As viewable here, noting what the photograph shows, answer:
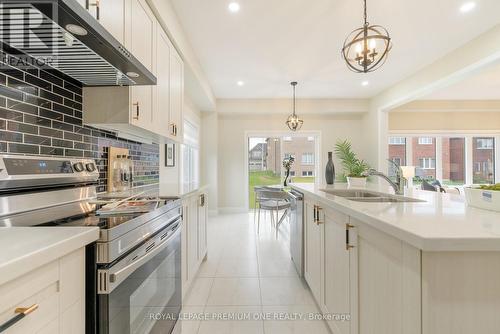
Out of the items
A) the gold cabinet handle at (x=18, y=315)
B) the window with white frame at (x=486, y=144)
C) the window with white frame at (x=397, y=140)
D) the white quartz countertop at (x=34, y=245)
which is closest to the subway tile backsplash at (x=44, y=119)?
the white quartz countertop at (x=34, y=245)

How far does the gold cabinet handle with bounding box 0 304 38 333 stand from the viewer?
1.76 feet

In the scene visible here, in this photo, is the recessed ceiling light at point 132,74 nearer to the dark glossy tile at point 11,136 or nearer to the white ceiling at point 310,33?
the dark glossy tile at point 11,136

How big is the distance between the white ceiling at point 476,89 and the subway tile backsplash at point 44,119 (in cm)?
588

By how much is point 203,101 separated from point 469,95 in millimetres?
6059

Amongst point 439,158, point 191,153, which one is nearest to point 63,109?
point 191,153

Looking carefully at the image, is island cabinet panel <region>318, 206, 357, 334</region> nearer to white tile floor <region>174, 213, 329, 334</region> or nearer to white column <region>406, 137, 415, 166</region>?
white tile floor <region>174, 213, 329, 334</region>

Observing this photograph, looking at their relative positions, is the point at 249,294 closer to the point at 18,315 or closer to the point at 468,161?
the point at 18,315

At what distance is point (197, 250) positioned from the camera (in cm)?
241

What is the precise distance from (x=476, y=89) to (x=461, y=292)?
21.2 ft

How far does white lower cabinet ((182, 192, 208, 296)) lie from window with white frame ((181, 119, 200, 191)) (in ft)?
7.23

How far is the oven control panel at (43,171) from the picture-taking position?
109 cm

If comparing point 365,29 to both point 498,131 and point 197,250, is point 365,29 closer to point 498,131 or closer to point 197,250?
point 197,250

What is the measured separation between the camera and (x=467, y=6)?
2.62 metres

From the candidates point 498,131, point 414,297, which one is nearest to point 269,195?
point 414,297
